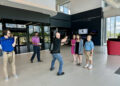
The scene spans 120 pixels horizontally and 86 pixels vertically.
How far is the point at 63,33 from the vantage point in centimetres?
1377

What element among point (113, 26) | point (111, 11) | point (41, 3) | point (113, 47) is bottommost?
point (113, 47)

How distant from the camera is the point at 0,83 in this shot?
8.45 ft

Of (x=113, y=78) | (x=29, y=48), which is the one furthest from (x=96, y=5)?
(x=113, y=78)

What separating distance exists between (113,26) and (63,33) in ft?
22.1

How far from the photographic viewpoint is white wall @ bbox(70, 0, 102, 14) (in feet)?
36.9

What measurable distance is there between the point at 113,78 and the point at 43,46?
686 centimetres

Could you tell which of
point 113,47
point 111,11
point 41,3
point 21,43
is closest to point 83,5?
point 111,11

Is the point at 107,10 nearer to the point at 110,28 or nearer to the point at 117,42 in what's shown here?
the point at 110,28

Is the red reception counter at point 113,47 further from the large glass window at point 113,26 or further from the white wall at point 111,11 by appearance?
the large glass window at point 113,26

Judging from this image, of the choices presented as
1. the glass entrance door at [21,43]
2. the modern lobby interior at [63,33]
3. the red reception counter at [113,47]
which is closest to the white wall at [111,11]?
the modern lobby interior at [63,33]

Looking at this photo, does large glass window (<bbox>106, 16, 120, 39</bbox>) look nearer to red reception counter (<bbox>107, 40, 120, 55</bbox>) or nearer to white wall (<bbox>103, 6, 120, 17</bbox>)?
white wall (<bbox>103, 6, 120, 17</bbox>)

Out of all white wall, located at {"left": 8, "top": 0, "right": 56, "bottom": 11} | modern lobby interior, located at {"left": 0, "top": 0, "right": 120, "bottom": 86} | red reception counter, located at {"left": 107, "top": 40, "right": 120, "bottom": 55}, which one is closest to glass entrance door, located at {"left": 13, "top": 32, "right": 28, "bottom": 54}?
modern lobby interior, located at {"left": 0, "top": 0, "right": 120, "bottom": 86}

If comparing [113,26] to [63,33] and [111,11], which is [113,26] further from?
[63,33]

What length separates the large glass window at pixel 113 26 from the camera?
11.3 metres
